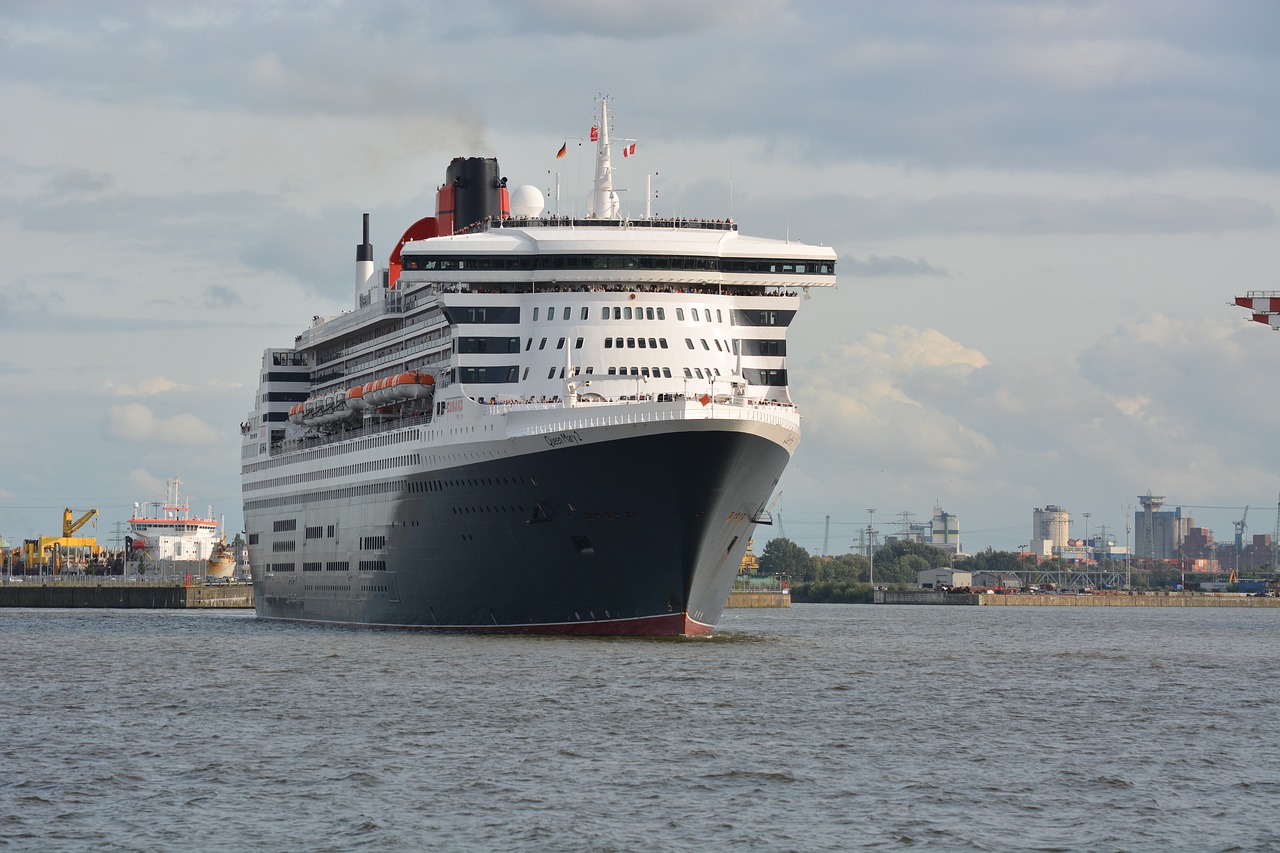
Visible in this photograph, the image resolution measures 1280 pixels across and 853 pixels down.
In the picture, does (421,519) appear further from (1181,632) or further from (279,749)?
(1181,632)

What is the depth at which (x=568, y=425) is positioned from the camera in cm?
5212

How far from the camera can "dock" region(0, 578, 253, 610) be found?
139 m

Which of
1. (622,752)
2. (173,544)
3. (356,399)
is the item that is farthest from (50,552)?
(622,752)

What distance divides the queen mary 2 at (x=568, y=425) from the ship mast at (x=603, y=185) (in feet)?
0.24

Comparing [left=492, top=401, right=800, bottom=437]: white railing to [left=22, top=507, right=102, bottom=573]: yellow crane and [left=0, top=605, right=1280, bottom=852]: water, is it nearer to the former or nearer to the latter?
[left=0, top=605, right=1280, bottom=852]: water

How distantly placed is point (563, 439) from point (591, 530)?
2.84 m

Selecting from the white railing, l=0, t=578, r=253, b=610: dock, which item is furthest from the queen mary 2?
l=0, t=578, r=253, b=610: dock

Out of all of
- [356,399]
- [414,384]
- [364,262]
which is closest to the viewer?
[414,384]

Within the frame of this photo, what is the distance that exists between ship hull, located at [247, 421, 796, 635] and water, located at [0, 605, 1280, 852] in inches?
66.5

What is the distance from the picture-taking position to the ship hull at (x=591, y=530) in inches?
2023

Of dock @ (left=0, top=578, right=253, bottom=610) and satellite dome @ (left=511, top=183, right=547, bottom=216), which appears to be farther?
dock @ (left=0, top=578, right=253, bottom=610)

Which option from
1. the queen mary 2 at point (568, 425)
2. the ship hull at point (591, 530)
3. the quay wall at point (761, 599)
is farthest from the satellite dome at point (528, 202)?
the quay wall at point (761, 599)

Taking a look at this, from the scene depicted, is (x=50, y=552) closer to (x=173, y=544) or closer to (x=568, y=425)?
(x=173, y=544)

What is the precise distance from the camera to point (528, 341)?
58469mm
